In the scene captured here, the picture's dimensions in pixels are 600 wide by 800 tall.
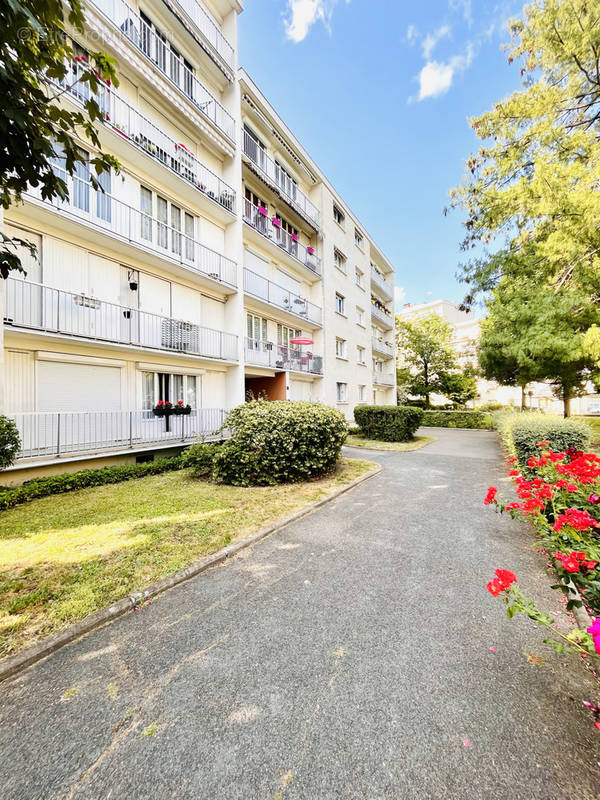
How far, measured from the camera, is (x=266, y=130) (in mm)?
14477

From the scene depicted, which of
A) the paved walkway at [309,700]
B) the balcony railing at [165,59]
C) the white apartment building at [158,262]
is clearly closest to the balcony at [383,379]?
the white apartment building at [158,262]

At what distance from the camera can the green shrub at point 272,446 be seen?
7.24 metres

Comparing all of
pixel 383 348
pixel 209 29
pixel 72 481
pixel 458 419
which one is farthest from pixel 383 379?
pixel 72 481

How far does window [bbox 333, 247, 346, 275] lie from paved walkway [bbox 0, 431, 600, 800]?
770 inches

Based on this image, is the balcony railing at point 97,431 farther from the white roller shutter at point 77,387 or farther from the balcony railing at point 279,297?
the balcony railing at point 279,297

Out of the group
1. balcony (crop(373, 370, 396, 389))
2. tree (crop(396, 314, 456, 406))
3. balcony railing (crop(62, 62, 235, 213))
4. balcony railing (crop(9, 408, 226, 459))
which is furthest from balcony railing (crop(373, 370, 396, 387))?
balcony railing (crop(9, 408, 226, 459))

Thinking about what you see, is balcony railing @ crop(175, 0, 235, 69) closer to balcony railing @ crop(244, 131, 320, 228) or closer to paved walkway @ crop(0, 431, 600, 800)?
balcony railing @ crop(244, 131, 320, 228)

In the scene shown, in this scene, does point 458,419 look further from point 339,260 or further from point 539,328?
point 339,260

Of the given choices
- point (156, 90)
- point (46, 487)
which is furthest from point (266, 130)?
point (46, 487)

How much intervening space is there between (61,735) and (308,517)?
3.93 metres

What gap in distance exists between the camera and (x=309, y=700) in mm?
2020

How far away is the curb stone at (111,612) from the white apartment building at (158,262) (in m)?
5.76

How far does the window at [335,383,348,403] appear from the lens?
19.5m

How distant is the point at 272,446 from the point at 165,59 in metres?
13.2
